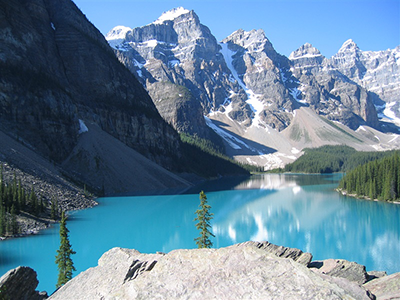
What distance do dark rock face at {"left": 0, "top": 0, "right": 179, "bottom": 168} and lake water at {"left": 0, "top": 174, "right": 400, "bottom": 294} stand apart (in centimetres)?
2683

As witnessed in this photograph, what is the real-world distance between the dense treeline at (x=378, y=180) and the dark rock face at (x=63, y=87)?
62.8m

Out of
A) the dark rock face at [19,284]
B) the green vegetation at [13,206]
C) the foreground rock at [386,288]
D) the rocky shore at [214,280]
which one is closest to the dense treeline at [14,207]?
the green vegetation at [13,206]

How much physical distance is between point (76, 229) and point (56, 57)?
75866 mm

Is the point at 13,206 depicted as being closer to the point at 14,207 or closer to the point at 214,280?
the point at 14,207

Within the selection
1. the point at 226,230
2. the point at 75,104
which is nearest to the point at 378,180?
the point at 226,230

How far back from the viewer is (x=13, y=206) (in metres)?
36.8

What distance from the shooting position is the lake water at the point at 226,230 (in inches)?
1169

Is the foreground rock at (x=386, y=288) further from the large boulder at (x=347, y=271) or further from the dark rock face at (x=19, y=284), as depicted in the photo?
the dark rock face at (x=19, y=284)

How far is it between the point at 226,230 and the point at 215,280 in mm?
34057

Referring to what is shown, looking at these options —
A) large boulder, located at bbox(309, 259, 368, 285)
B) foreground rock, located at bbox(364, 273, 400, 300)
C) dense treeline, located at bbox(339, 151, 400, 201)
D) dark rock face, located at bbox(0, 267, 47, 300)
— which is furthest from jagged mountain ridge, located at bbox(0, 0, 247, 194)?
foreground rock, located at bbox(364, 273, 400, 300)

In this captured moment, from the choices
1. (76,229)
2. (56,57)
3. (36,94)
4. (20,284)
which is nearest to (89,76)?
(56,57)

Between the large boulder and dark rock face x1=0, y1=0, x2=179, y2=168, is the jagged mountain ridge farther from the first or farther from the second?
the large boulder

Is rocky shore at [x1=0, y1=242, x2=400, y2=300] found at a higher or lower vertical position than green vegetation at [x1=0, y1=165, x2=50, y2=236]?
higher

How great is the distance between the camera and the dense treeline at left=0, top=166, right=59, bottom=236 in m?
34.4
